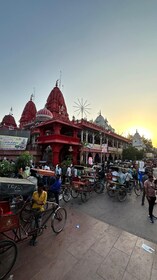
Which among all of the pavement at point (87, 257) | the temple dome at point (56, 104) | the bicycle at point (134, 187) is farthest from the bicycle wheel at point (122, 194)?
the temple dome at point (56, 104)

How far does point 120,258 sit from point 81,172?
946 centimetres

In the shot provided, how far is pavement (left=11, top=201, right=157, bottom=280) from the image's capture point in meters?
3.06

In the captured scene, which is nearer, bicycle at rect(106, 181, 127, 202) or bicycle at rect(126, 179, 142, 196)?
bicycle at rect(106, 181, 127, 202)

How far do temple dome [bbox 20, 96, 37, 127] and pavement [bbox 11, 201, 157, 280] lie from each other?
33.2 meters

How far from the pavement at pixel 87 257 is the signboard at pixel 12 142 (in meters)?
14.4

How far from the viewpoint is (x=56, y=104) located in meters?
32.2

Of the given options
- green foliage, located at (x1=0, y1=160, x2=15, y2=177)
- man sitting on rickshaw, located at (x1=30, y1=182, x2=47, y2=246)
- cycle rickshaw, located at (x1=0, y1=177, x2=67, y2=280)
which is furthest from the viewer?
green foliage, located at (x1=0, y1=160, x2=15, y2=177)

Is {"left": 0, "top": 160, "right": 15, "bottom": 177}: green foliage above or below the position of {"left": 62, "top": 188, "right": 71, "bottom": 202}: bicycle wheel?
above

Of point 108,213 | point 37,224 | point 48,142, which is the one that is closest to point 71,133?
point 48,142

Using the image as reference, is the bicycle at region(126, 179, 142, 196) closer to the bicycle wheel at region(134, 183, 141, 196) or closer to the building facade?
the bicycle wheel at region(134, 183, 141, 196)

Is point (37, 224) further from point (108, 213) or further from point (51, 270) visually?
point (108, 213)

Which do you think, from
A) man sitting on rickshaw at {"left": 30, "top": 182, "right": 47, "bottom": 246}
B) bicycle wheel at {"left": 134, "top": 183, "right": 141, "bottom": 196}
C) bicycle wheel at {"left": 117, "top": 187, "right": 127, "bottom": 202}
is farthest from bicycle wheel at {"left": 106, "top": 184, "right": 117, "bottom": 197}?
man sitting on rickshaw at {"left": 30, "top": 182, "right": 47, "bottom": 246}

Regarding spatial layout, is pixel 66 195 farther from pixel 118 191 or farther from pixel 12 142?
pixel 12 142

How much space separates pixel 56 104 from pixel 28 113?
8.79m
